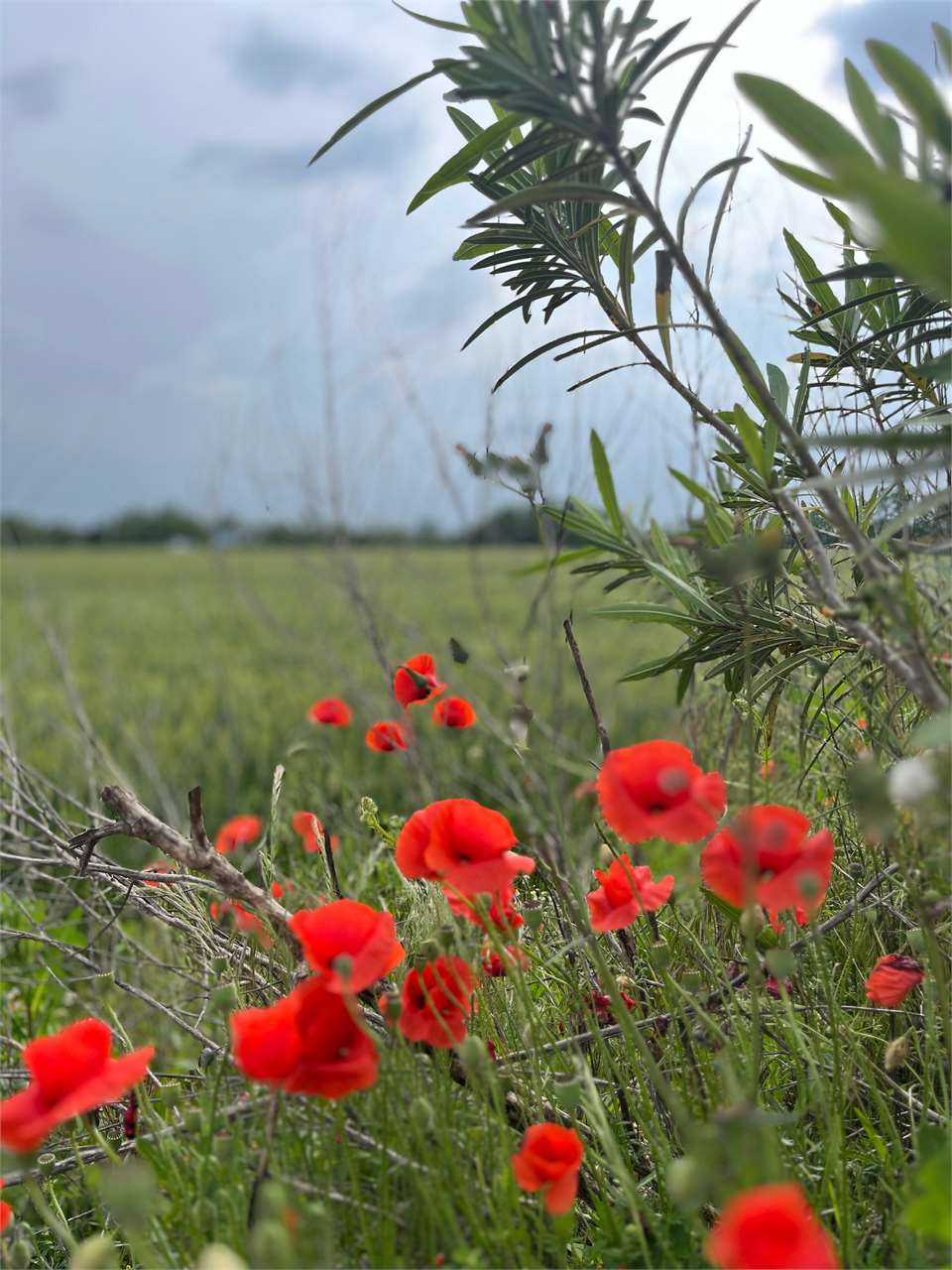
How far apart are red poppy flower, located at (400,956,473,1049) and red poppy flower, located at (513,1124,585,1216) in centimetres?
12

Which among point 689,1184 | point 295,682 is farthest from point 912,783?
point 295,682

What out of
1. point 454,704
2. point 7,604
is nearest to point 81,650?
point 7,604

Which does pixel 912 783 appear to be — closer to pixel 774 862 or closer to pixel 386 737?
pixel 774 862

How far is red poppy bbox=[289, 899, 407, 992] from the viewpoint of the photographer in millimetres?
684

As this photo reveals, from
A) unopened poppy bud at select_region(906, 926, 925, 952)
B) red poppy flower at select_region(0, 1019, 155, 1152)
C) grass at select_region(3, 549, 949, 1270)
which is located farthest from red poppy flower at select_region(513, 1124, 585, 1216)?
unopened poppy bud at select_region(906, 926, 925, 952)

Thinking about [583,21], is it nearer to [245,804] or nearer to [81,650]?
[245,804]

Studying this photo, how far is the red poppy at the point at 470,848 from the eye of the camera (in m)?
0.78

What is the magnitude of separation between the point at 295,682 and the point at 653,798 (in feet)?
17.0

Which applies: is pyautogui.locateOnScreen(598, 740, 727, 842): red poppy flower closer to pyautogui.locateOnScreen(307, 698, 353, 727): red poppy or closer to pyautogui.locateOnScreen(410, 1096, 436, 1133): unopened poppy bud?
pyautogui.locateOnScreen(410, 1096, 436, 1133): unopened poppy bud

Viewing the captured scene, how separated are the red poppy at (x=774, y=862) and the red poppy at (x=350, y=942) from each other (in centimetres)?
24

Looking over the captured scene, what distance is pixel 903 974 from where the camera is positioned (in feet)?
2.79

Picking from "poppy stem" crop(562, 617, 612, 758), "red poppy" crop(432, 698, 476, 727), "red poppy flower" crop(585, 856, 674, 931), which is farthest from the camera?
"red poppy" crop(432, 698, 476, 727)

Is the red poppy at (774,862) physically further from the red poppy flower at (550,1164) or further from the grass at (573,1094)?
the red poppy flower at (550,1164)

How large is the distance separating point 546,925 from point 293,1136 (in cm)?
52
